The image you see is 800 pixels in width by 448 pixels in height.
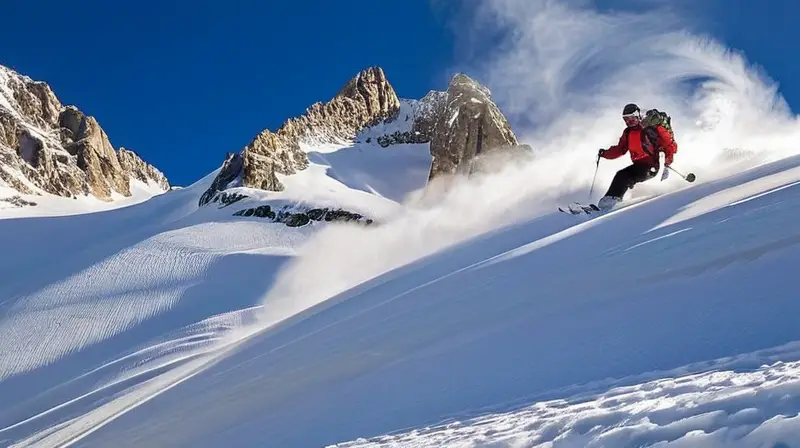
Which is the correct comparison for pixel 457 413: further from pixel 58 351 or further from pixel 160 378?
pixel 58 351

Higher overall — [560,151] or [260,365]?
[560,151]

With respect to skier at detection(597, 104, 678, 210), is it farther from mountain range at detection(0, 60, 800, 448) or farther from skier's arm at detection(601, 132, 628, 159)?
mountain range at detection(0, 60, 800, 448)

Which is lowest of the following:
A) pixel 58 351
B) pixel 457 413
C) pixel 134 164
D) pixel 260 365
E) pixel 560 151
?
pixel 457 413

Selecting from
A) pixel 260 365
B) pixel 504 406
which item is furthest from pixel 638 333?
pixel 260 365

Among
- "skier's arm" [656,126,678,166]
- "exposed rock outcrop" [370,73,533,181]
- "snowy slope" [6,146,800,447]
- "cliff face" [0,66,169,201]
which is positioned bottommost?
"snowy slope" [6,146,800,447]

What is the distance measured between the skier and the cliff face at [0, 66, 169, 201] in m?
73.1

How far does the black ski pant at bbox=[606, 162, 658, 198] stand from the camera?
1058cm

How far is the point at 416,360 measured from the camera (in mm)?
5832

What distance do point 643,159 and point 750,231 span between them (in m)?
4.97

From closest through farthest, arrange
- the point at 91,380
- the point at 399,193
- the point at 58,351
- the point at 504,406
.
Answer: the point at 504,406, the point at 91,380, the point at 58,351, the point at 399,193

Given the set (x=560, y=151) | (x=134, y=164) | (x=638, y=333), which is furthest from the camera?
(x=134, y=164)

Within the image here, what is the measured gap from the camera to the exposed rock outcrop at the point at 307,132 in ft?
169

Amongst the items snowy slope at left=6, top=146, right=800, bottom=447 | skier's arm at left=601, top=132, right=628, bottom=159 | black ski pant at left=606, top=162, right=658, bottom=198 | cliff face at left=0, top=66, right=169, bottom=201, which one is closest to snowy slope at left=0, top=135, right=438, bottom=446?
snowy slope at left=6, top=146, right=800, bottom=447

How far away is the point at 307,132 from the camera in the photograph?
239 feet
